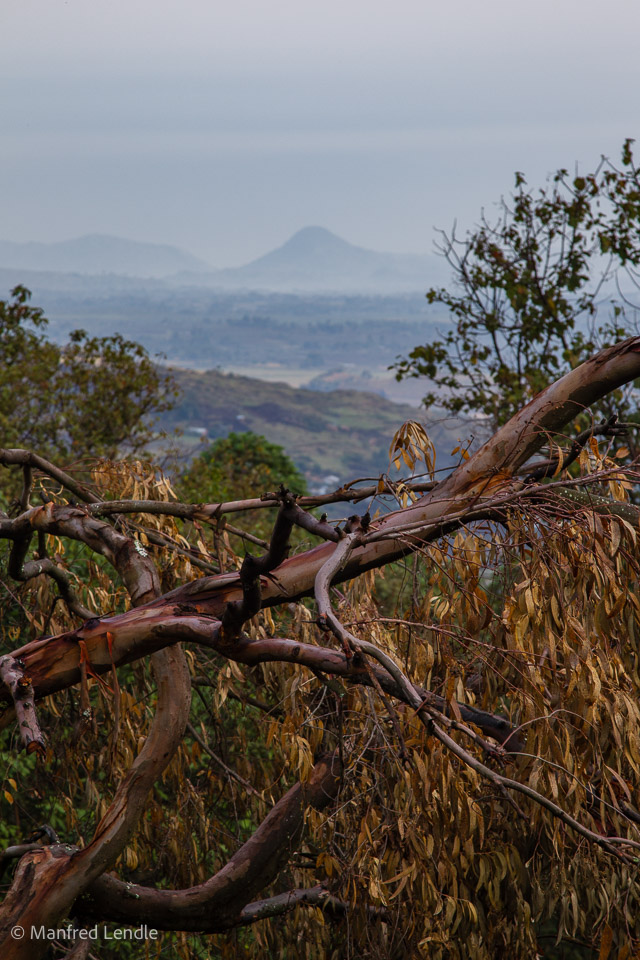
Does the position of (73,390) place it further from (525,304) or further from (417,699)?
(417,699)

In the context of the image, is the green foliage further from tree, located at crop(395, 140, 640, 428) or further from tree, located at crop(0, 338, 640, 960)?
tree, located at crop(0, 338, 640, 960)

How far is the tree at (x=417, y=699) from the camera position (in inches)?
103

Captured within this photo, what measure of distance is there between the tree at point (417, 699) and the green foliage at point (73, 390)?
11.0 meters

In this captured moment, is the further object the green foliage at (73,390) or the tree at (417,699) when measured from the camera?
the green foliage at (73,390)

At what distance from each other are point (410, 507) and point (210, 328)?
16387cm

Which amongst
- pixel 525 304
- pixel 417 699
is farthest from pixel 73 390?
pixel 417 699

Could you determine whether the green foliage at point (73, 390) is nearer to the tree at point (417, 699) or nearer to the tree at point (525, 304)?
the tree at point (525, 304)

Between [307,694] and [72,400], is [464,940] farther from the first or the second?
[72,400]

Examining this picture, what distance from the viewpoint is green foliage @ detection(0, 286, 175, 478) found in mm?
14461

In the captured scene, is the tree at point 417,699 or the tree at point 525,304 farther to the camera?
the tree at point 525,304

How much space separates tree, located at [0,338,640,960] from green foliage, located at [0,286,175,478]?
11.0 metres

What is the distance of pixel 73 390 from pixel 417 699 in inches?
550

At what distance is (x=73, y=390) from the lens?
1527cm

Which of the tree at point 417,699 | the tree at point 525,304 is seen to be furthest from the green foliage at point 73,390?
the tree at point 417,699
